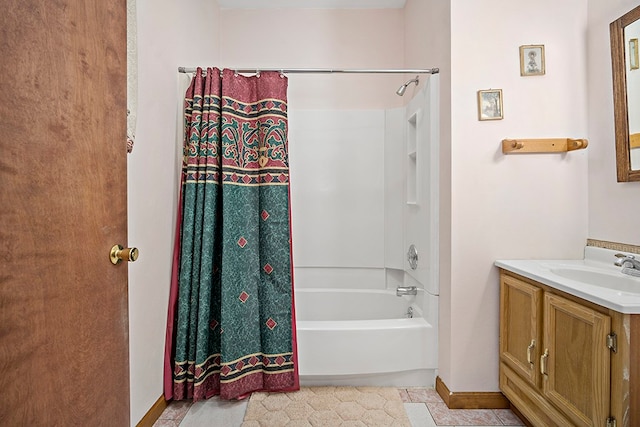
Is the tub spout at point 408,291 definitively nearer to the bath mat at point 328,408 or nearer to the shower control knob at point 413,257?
the shower control knob at point 413,257

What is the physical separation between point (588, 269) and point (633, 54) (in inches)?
37.9

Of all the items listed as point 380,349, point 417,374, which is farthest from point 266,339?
point 417,374

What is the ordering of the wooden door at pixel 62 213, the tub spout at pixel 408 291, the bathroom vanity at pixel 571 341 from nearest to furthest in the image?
the wooden door at pixel 62 213 < the bathroom vanity at pixel 571 341 < the tub spout at pixel 408 291

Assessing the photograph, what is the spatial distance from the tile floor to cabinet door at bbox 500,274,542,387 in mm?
284

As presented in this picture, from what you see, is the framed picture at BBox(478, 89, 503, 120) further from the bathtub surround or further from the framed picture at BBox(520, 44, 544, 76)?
the bathtub surround

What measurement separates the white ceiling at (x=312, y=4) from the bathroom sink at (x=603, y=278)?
2.32 m

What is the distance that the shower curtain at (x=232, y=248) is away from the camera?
6.52 ft

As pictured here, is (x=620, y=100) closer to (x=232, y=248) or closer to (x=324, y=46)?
(x=232, y=248)

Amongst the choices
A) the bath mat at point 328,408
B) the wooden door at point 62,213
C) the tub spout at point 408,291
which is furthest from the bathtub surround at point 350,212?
the wooden door at point 62,213

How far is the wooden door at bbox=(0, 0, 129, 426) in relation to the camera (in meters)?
0.67

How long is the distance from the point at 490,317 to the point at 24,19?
7.00 feet

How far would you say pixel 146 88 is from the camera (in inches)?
69.1

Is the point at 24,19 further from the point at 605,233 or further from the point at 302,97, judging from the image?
the point at 302,97

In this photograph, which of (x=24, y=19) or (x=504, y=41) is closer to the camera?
(x=24, y=19)
